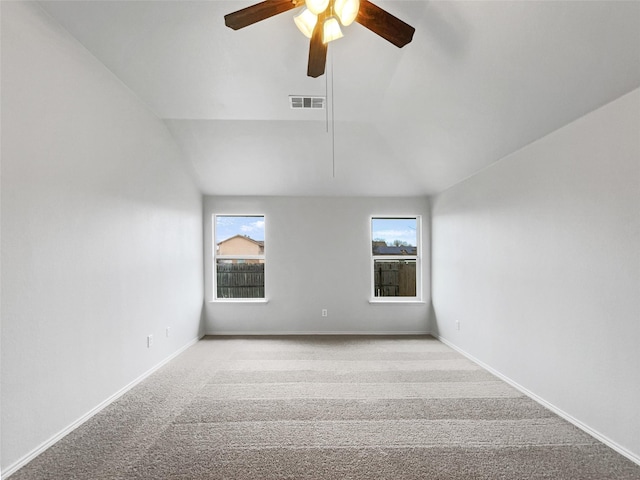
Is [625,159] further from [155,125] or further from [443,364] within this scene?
[155,125]

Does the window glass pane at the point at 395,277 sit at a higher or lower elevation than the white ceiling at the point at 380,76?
lower

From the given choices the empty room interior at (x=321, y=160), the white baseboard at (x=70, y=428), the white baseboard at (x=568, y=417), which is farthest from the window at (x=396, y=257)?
the white baseboard at (x=70, y=428)

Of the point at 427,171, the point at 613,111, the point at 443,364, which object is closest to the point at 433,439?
the point at 443,364

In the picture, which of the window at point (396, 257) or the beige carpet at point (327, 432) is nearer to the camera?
the beige carpet at point (327, 432)

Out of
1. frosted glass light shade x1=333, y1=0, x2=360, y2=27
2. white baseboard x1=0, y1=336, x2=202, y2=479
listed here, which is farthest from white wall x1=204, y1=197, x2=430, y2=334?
frosted glass light shade x1=333, y1=0, x2=360, y2=27

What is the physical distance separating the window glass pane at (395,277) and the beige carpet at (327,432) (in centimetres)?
176

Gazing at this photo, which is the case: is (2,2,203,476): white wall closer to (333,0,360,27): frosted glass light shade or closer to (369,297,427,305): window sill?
(333,0,360,27): frosted glass light shade

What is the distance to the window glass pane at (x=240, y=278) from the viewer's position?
16.9ft

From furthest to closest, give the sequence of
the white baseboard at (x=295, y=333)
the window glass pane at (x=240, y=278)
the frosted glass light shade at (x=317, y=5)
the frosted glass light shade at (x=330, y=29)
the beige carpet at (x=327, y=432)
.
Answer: the window glass pane at (x=240, y=278)
the white baseboard at (x=295, y=333)
the beige carpet at (x=327, y=432)
the frosted glass light shade at (x=330, y=29)
the frosted glass light shade at (x=317, y=5)

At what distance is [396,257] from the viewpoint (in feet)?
17.0

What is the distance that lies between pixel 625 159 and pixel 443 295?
2.99 metres

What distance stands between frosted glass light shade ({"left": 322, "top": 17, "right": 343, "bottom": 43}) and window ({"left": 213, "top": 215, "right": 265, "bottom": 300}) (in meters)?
3.59

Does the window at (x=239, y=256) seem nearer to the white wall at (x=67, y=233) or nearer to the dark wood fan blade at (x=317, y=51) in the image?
the white wall at (x=67, y=233)

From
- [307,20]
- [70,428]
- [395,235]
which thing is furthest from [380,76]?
[70,428]
